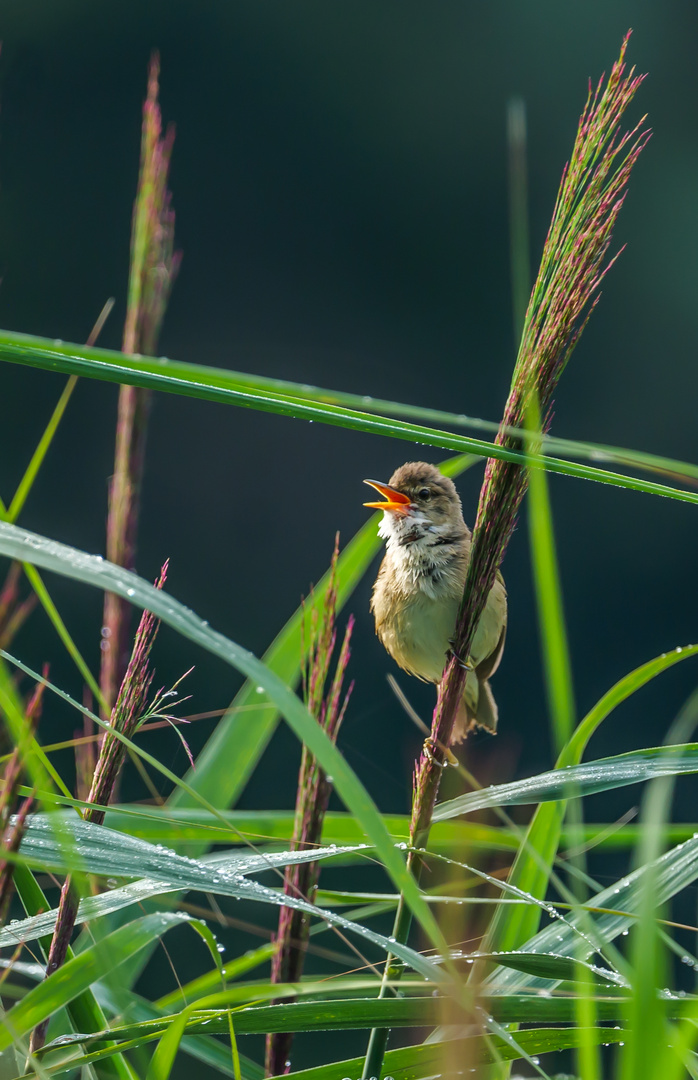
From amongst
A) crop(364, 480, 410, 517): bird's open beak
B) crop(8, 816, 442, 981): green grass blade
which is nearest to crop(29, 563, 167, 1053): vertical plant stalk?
crop(8, 816, 442, 981): green grass blade

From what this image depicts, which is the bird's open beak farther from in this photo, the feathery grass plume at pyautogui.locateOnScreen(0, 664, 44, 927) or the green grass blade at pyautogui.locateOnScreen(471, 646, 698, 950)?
the feathery grass plume at pyautogui.locateOnScreen(0, 664, 44, 927)

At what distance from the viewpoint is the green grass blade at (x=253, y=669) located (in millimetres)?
427

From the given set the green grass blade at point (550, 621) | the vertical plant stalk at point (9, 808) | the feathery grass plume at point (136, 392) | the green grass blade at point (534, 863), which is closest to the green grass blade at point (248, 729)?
the feathery grass plume at point (136, 392)

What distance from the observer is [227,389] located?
563mm

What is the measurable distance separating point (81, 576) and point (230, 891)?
23cm

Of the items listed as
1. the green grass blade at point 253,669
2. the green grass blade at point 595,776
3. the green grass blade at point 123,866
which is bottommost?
the green grass blade at point 123,866

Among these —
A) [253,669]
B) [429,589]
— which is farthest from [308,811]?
[429,589]

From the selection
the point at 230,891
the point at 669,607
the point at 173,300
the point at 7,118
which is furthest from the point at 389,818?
the point at 173,300

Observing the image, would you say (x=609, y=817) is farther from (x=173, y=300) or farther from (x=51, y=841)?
(x=173, y=300)

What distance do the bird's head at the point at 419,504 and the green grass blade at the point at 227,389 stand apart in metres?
0.85

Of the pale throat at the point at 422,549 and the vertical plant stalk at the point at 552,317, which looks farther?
the pale throat at the point at 422,549

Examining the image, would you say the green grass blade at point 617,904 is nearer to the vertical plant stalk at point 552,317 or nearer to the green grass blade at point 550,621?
the vertical plant stalk at point 552,317

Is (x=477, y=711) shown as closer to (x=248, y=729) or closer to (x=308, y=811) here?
(x=248, y=729)

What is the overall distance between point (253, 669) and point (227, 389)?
21cm
